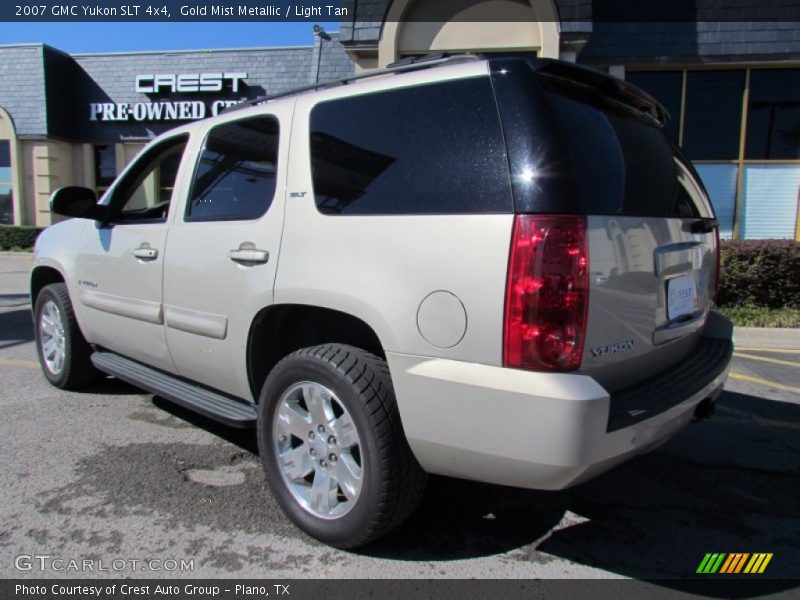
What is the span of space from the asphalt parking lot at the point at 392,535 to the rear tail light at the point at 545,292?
104cm

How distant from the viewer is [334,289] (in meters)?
2.47

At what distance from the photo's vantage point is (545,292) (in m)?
2.03

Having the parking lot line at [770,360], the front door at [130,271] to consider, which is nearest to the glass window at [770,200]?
the parking lot line at [770,360]

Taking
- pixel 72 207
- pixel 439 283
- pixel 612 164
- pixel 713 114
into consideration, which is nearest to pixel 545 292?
pixel 439 283

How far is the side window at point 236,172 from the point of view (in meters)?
2.95

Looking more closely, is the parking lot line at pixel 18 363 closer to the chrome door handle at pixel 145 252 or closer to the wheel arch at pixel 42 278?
the wheel arch at pixel 42 278

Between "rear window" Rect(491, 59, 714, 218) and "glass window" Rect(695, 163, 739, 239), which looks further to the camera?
"glass window" Rect(695, 163, 739, 239)

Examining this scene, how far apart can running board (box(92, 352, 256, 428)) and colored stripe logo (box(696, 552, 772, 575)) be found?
2.13 m

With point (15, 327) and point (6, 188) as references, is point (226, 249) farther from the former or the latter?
point (6, 188)

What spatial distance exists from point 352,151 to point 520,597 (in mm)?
1929

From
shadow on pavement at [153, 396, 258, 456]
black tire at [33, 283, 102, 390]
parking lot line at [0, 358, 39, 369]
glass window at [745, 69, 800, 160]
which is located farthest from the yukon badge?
glass window at [745, 69, 800, 160]

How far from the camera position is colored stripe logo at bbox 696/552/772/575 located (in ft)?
8.27

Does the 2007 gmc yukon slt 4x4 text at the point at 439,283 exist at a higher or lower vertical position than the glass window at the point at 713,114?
lower

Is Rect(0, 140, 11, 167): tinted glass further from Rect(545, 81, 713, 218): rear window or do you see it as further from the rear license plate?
the rear license plate
